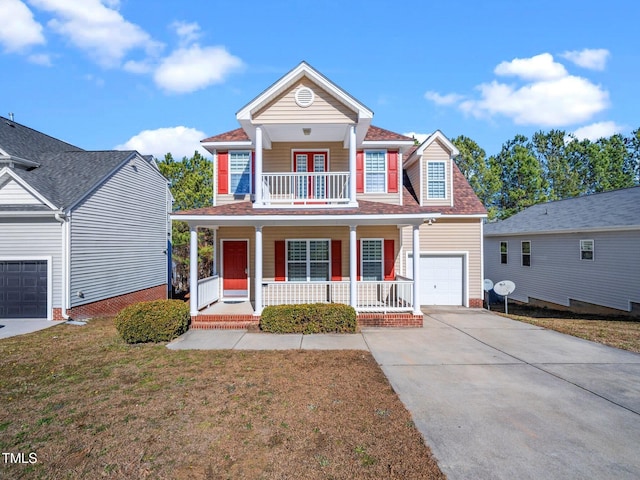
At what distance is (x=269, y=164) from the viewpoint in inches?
477

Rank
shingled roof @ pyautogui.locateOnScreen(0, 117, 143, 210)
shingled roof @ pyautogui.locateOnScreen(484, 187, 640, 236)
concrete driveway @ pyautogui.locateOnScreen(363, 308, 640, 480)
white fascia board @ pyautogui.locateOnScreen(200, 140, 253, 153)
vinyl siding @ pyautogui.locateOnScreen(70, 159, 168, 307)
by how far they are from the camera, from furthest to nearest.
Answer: shingled roof @ pyautogui.locateOnScreen(484, 187, 640, 236) → white fascia board @ pyautogui.locateOnScreen(200, 140, 253, 153) → vinyl siding @ pyautogui.locateOnScreen(70, 159, 168, 307) → shingled roof @ pyautogui.locateOnScreen(0, 117, 143, 210) → concrete driveway @ pyautogui.locateOnScreen(363, 308, 640, 480)

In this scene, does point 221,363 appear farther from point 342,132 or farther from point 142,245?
point 142,245

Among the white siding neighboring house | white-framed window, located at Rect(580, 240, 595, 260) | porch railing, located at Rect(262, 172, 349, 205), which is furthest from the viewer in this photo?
white-framed window, located at Rect(580, 240, 595, 260)

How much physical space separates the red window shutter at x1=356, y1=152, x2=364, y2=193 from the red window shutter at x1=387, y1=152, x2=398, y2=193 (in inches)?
39.4

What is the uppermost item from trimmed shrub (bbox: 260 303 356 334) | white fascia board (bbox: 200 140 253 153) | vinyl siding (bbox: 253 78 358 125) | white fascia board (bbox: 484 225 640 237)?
vinyl siding (bbox: 253 78 358 125)

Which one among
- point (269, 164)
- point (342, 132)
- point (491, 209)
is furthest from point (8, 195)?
point (491, 209)

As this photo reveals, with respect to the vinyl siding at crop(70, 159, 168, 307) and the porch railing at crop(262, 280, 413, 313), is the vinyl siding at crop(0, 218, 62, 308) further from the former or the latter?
the porch railing at crop(262, 280, 413, 313)

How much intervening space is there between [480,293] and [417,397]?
32.2 feet

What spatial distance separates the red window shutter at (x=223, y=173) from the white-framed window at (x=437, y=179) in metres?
8.09

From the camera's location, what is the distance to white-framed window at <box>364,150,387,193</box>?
12.2 meters

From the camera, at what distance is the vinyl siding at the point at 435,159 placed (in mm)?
13180

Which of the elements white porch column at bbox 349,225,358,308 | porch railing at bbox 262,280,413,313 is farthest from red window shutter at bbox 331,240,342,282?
white porch column at bbox 349,225,358,308

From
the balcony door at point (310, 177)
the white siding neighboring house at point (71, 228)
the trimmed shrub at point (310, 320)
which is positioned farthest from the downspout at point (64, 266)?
the balcony door at point (310, 177)

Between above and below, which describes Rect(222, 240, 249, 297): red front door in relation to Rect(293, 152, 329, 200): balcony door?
below
